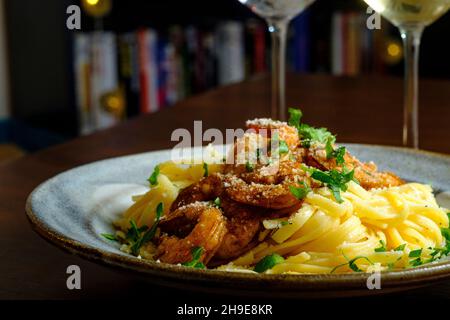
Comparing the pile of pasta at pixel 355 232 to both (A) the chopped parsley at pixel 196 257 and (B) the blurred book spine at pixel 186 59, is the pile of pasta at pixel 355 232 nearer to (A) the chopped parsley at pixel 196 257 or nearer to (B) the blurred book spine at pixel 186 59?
(A) the chopped parsley at pixel 196 257

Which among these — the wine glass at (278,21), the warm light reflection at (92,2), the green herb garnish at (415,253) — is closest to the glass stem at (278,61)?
the wine glass at (278,21)

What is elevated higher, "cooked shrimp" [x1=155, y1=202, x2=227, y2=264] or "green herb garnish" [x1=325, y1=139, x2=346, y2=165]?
"green herb garnish" [x1=325, y1=139, x2=346, y2=165]

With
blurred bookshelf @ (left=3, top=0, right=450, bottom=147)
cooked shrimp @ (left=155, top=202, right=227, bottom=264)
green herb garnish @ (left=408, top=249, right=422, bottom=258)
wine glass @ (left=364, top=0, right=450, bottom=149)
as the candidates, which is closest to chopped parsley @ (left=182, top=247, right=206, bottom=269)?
cooked shrimp @ (left=155, top=202, right=227, bottom=264)

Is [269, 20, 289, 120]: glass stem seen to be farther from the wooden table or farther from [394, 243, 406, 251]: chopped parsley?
[394, 243, 406, 251]: chopped parsley

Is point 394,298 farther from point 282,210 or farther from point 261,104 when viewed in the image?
point 261,104

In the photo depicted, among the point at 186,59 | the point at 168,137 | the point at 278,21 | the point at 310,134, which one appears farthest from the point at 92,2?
the point at 310,134
